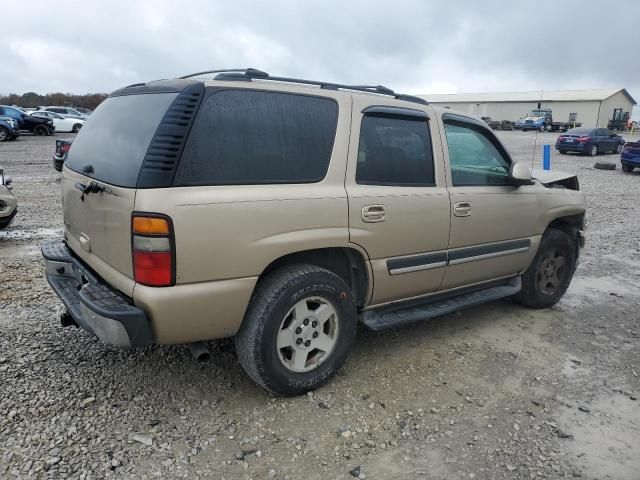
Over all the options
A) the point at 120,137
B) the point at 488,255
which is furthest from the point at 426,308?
the point at 120,137

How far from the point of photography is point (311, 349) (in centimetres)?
319

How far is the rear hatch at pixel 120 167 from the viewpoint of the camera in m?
2.60

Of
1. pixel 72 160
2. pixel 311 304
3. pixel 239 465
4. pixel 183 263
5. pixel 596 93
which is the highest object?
pixel 596 93

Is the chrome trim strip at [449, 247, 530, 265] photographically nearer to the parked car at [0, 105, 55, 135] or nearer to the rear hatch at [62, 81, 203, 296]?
the rear hatch at [62, 81, 203, 296]

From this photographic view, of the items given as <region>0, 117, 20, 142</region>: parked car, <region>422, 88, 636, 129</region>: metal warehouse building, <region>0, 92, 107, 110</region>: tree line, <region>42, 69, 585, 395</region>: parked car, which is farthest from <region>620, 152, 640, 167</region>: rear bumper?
<region>0, 92, 107, 110</region>: tree line

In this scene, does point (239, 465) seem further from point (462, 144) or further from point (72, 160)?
point (462, 144)

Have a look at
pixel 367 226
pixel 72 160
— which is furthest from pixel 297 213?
pixel 72 160

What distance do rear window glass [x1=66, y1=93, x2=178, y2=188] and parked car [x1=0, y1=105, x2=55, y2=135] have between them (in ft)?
87.1

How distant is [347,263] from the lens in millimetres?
3383

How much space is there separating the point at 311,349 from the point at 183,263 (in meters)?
1.07

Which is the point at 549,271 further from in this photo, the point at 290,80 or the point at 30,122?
the point at 30,122

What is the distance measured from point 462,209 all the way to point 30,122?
93.3 feet

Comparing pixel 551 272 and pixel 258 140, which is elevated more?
pixel 258 140

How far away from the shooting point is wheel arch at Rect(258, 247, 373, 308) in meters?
3.16
